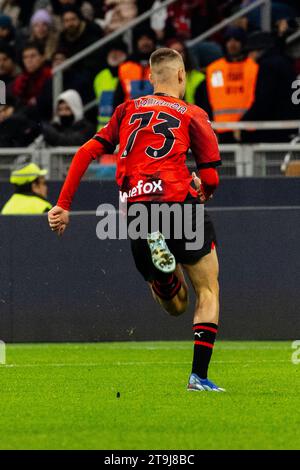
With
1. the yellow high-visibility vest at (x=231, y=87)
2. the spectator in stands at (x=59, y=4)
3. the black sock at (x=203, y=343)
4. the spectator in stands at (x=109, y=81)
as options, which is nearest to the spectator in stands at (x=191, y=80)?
the yellow high-visibility vest at (x=231, y=87)

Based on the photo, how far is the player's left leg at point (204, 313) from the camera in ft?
31.0

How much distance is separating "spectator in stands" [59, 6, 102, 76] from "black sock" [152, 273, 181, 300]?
32.9 ft

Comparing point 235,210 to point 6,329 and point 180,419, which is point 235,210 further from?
point 180,419

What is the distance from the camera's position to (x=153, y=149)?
31.3 ft

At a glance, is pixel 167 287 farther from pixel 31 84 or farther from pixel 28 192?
pixel 31 84

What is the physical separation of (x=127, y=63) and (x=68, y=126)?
3.43 ft

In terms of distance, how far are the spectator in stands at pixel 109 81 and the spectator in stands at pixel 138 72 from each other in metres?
0.26

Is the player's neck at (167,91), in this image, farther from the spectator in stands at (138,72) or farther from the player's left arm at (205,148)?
the spectator in stands at (138,72)

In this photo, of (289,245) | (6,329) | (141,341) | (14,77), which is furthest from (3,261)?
(14,77)

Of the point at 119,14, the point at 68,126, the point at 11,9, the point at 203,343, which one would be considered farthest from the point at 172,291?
the point at 11,9

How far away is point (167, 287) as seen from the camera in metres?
9.55

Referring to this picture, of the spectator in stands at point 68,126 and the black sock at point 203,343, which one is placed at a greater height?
the spectator in stands at point 68,126
